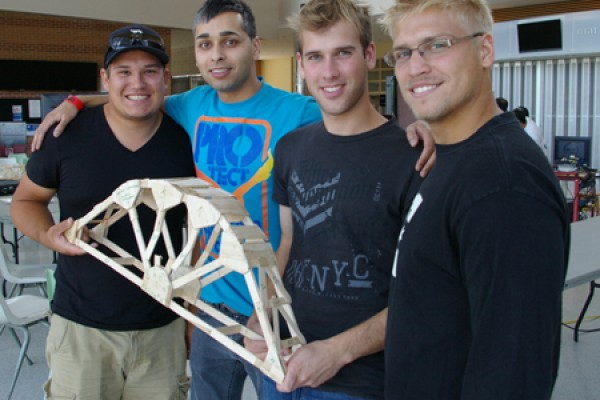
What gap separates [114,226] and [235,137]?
484mm

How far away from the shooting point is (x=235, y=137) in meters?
1.87

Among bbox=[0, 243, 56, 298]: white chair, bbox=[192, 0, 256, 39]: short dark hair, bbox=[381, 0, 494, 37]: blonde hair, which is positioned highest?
bbox=[192, 0, 256, 39]: short dark hair

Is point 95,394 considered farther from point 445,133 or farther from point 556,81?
point 556,81

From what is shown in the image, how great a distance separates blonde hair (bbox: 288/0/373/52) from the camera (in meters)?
1.52

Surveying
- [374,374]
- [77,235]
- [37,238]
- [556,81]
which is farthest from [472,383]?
[556,81]

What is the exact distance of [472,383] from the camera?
38.1 inches

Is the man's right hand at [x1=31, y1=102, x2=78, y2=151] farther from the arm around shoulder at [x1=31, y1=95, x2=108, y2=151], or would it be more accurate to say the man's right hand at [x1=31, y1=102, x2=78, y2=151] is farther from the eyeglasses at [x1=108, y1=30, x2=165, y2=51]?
the eyeglasses at [x1=108, y1=30, x2=165, y2=51]

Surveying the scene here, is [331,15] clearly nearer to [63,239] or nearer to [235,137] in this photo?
[235,137]

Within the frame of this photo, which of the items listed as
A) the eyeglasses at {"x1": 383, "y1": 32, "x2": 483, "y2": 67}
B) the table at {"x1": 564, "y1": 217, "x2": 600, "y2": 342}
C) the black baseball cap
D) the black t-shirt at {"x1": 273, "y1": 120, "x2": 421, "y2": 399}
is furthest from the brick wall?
the eyeglasses at {"x1": 383, "y1": 32, "x2": 483, "y2": 67}

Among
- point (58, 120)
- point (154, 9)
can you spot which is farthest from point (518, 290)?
point (154, 9)

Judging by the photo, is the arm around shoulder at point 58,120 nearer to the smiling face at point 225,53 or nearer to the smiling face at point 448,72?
the smiling face at point 225,53

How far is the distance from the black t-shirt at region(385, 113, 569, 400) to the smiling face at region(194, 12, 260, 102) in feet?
3.03

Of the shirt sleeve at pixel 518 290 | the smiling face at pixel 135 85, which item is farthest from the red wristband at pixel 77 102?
the shirt sleeve at pixel 518 290

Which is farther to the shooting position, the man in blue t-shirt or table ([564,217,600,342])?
table ([564,217,600,342])
